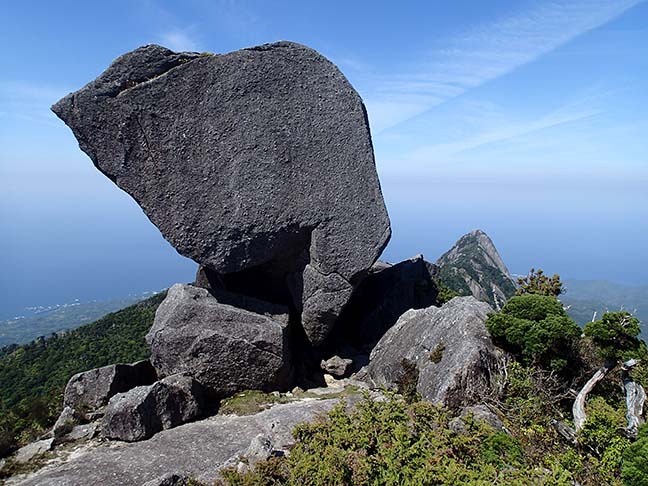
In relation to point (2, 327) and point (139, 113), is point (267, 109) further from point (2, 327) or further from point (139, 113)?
point (2, 327)

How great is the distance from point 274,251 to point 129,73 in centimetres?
707

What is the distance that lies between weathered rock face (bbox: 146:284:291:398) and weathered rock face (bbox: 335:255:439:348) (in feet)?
15.1

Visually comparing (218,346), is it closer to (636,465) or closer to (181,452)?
(181,452)

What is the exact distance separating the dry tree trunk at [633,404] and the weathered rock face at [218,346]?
30.3 feet

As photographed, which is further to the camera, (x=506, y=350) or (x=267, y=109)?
(x=267, y=109)

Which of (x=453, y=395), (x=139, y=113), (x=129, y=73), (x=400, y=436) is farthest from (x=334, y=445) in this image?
(x=129, y=73)

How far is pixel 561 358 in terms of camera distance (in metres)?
11.8

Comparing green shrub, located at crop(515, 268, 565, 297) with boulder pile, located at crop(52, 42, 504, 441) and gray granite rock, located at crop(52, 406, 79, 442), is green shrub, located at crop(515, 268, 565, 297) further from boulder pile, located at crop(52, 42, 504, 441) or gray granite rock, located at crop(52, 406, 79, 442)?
gray granite rock, located at crop(52, 406, 79, 442)

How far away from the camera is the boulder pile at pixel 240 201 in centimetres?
1278

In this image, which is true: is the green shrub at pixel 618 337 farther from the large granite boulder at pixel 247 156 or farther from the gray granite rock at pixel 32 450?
the gray granite rock at pixel 32 450

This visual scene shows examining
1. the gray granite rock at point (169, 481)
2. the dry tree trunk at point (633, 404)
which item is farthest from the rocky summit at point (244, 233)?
the gray granite rock at point (169, 481)

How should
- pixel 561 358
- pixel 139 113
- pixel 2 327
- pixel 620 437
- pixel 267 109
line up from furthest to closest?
pixel 2 327 → pixel 267 109 → pixel 139 113 → pixel 561 358 → pixel 620 437

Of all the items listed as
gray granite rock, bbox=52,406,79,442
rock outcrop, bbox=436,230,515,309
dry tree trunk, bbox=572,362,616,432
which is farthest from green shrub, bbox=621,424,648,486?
rock outcrop, bbox=436,230,515,309

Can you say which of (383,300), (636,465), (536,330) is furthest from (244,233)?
(636,465)
